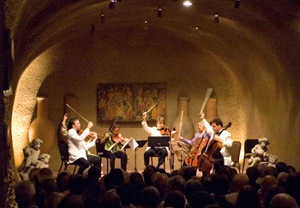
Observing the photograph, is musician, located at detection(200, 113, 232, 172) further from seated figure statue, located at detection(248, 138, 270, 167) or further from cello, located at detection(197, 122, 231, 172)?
seated figure statue, located at detection(248, 138, 270, 167)

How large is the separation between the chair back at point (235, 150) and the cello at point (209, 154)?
6.77 ft

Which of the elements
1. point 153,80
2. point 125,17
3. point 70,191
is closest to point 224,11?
point 125,17

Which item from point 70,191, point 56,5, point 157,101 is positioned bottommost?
point 70,191

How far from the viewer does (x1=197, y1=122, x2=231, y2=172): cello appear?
12.0 meters

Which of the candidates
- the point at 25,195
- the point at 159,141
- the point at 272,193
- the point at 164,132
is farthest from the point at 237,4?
the point at 25,195

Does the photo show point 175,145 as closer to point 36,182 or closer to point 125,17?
point 125,17

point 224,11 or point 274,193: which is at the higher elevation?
point 224,11

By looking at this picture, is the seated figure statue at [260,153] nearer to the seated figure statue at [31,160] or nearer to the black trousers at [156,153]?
the black trousers at [156,153]

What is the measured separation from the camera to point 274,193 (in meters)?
6.48

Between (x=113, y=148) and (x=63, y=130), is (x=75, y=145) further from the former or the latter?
(x=63, y=130)

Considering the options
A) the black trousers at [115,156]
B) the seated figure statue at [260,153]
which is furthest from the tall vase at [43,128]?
the seated figure statue at [260,153]

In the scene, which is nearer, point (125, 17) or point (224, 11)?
point (224, 11)

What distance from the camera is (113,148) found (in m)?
13.8

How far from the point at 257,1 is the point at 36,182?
4.57 metres
